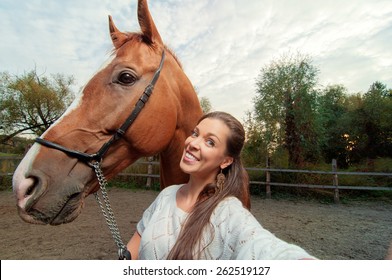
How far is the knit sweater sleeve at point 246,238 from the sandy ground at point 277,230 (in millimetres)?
4287

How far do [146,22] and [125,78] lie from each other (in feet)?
1.83

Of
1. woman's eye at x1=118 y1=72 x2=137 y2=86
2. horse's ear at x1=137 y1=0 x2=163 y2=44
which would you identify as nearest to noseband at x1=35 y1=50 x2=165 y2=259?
woman's eye at x1=118 y1=72 x2=137 y2=86

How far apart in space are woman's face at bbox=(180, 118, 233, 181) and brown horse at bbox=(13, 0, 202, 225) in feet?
1.70

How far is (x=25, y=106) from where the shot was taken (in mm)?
17719

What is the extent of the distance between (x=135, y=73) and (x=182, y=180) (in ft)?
3.39

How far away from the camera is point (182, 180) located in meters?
2.22

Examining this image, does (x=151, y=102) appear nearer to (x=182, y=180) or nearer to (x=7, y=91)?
(x=182, y=180)

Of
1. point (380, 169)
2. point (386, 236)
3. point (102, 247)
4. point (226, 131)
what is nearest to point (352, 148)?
point (380, 169)

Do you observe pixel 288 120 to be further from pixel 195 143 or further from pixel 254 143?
pixel 195 143

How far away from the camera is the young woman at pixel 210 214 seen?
1.12m

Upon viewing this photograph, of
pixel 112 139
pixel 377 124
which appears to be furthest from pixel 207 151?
pixel 377 124

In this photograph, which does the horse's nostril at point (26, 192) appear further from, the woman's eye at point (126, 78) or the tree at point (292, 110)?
the tree at point (292, 110)

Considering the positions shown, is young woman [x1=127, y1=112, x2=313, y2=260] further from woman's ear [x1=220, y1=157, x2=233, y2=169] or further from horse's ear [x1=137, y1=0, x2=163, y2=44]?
horse's ear [x1=137, y1=0, x2=163, y2=44]

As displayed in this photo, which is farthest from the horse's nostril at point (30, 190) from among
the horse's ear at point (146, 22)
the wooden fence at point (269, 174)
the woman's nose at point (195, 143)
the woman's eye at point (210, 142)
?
the wooden fence at point (269, 174)
